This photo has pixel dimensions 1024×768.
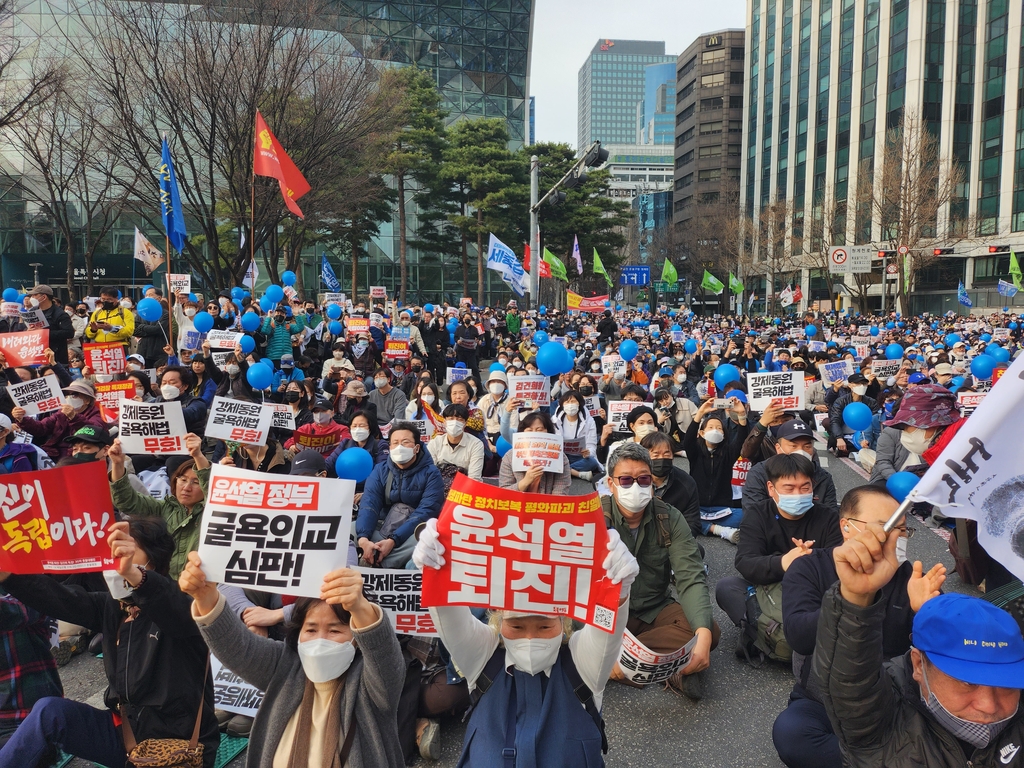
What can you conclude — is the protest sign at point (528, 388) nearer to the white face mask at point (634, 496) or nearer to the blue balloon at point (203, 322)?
the white face mask at point (634, 496)

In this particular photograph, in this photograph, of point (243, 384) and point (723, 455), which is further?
point (243, 384)

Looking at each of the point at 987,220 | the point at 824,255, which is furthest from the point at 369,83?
the point at 987,220

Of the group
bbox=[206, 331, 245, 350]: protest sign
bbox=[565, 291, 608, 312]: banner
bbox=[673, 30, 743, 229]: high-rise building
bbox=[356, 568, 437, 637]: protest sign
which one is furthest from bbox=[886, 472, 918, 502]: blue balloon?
bbox=[673, 30, 743, 229]: high-rise building

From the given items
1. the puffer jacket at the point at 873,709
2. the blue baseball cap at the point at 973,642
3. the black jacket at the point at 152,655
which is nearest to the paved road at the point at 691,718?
the black jacket at the point at 152,655

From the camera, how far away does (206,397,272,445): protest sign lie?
6012 millimetres

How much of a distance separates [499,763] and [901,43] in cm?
5756

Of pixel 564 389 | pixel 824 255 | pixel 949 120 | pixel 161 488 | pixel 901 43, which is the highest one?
pixel 901 43

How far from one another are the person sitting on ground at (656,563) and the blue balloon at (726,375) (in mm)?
5403

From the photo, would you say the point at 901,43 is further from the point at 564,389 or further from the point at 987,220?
the point at 564,389

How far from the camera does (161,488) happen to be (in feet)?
21.7

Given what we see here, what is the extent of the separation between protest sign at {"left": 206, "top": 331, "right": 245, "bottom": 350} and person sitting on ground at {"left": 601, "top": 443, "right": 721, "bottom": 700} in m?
7.34

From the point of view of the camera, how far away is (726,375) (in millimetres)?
9562

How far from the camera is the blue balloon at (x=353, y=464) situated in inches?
240

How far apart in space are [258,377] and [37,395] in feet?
8.33
